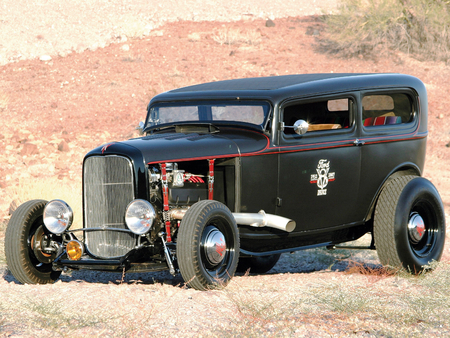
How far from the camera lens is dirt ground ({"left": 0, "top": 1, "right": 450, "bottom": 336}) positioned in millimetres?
16156

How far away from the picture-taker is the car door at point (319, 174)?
5680 millimetres

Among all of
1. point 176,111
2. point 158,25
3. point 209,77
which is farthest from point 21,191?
point 158,25

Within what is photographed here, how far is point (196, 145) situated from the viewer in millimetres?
5293

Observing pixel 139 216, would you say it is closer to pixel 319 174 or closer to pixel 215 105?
pixel 215 105

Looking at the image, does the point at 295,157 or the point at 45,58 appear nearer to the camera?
the point at 295,157

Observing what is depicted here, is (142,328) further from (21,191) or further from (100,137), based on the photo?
(100,137)

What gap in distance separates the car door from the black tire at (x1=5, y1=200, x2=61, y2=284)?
90.9 inches

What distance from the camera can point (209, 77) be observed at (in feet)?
76.8

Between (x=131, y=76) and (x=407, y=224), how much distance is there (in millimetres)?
18459

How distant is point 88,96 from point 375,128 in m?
16.5

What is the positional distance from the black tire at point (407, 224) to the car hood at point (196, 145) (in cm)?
158

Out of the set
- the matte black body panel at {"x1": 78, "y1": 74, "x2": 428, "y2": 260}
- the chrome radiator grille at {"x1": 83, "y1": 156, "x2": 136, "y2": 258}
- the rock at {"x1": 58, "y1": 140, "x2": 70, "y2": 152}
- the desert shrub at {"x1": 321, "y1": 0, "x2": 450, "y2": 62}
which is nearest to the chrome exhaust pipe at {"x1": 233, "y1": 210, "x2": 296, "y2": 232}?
the matte black body panel at {"x1": 78, "y1": 74, "x2": 428, "y2": 260}

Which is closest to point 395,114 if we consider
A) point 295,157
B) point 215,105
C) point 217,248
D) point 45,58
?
point 295,157

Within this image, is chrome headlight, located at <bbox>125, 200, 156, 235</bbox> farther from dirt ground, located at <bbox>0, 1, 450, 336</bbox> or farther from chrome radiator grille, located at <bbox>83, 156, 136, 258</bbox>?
dirt ground, located at <bbox>0, 1, 450, 336</bbox>
